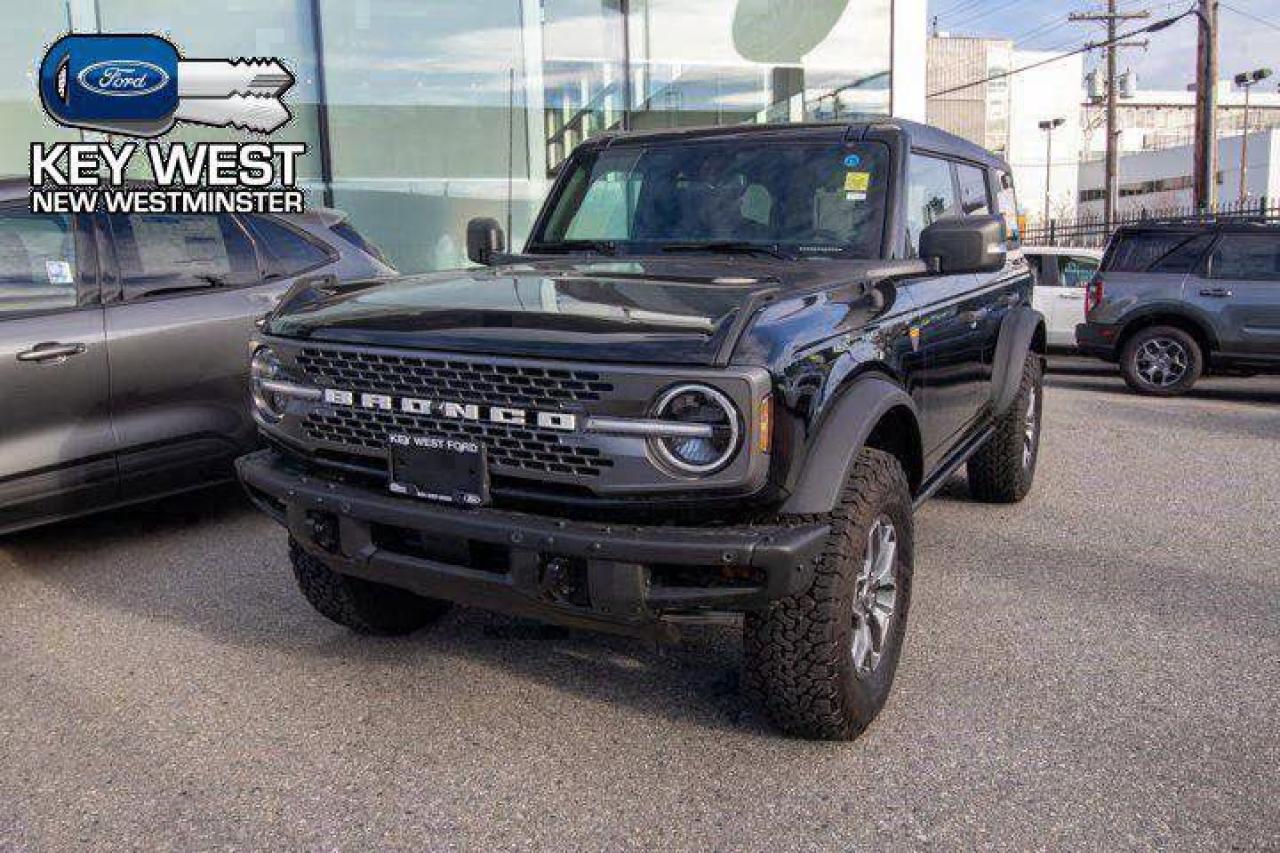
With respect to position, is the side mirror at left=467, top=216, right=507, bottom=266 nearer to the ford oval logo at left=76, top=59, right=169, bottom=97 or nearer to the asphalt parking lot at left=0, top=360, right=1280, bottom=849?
the asphalt parking lot at left=0, top=360, right=1280, bottom=849

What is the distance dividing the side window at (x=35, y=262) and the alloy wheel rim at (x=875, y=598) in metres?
3.53

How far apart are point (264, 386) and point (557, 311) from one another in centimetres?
102

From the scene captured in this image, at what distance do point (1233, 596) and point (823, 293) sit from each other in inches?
94.7

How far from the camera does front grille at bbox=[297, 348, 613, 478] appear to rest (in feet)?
8.79

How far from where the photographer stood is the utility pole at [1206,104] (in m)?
18.3

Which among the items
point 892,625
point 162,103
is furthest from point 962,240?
point 162,103

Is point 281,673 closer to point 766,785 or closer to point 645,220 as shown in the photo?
point 766,785

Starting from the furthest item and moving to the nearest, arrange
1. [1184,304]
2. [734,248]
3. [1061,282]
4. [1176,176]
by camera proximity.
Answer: [1176,176] → [1061,282] → [1184,304] → [734,248]

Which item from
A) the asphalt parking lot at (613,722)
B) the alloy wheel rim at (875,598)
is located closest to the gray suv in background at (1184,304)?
the asphalt parking lot at (613,722)

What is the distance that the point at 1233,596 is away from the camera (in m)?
4.28

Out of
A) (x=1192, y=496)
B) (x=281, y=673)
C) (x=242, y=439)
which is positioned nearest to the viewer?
(x=281, y=673)

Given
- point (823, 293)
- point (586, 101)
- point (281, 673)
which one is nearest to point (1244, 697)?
point (823, 293)

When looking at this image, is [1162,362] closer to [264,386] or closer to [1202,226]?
[1202,226]

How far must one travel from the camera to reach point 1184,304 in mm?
10344
